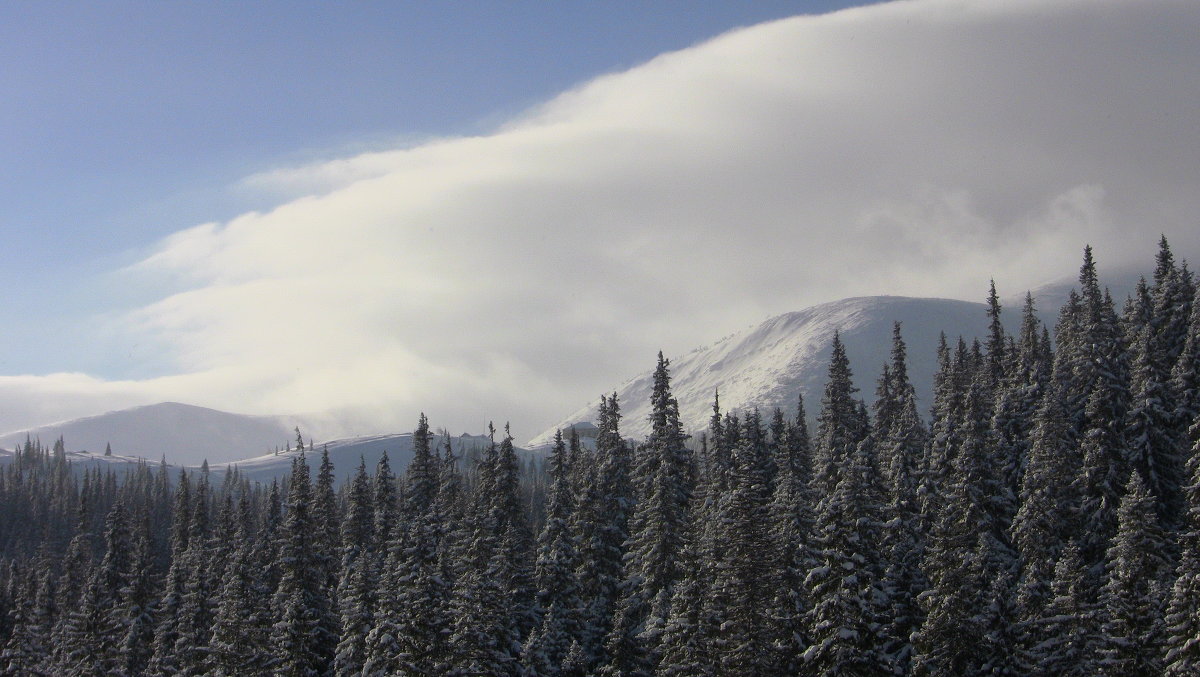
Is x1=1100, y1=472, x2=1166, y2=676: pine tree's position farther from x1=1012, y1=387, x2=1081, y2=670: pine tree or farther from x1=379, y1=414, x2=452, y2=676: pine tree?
x1=379, y1=414, x2=452, y2=676: pine tree

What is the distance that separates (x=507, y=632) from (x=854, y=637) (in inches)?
1129

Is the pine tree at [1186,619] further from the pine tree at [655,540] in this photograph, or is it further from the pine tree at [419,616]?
the pine tree at [419,616]

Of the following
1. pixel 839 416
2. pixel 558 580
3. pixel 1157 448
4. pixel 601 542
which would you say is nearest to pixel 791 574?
pixel 558 580

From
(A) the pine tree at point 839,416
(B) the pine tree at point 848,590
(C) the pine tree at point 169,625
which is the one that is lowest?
(C) the pine tree at point 169,625

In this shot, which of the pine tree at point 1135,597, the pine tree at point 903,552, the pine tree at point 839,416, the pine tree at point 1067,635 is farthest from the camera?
the pine tree at point 839,416

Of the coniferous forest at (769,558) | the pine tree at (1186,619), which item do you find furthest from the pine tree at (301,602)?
the pine tree at (1186,619)

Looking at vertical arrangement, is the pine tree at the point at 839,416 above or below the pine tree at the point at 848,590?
above

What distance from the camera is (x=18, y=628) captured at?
302ft

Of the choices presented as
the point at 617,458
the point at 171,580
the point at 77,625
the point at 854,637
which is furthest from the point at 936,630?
the point at 77,625

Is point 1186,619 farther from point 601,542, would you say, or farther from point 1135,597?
point 601,542

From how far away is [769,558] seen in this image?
183ft

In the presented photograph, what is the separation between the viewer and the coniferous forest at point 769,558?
171 feet

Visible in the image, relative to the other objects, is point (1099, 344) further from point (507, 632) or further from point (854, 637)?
point (507, 632)

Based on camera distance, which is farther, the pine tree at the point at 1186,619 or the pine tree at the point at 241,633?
the pine tree at the point at 241,633
